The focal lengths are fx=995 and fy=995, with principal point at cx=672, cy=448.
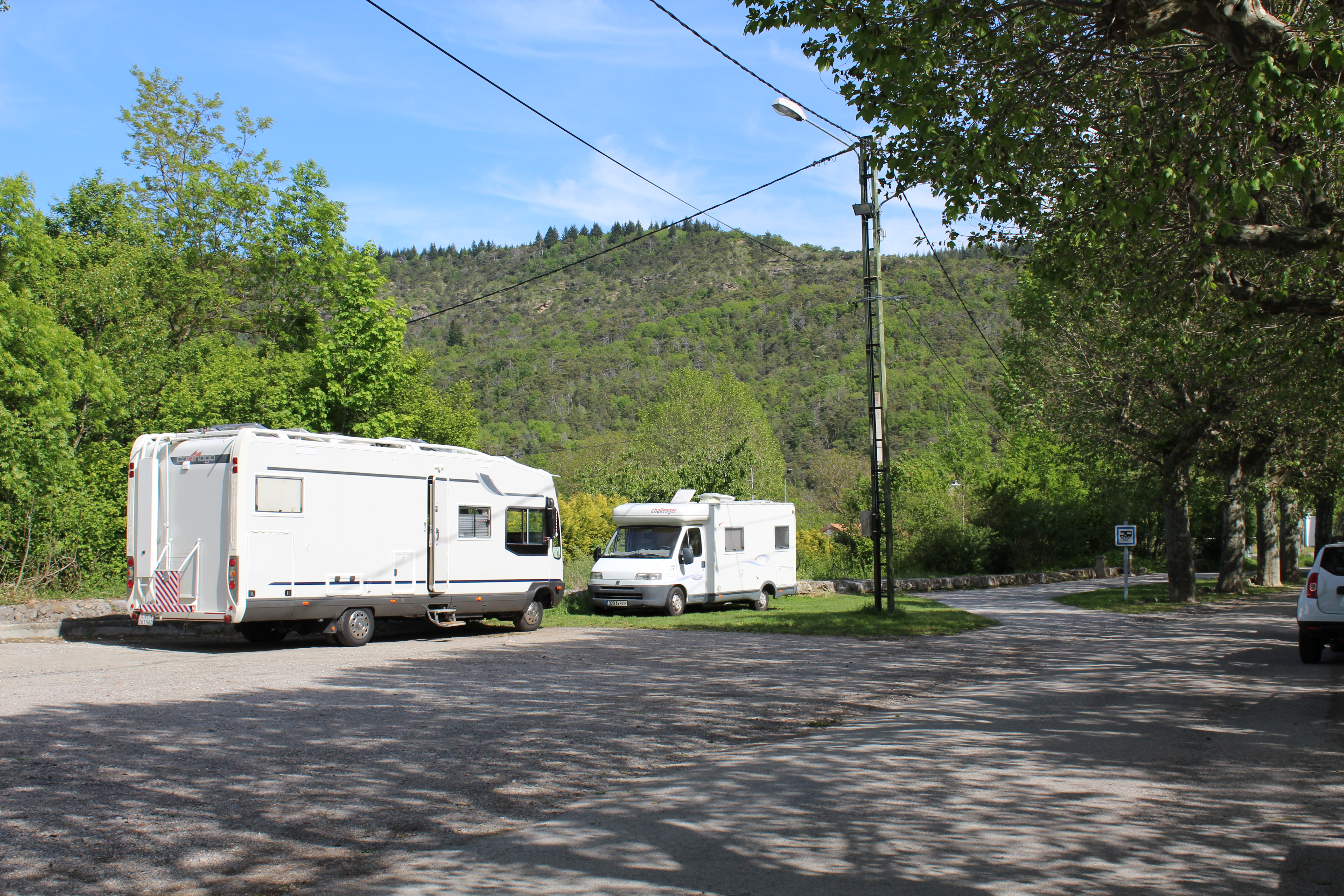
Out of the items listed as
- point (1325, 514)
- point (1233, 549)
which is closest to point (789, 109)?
point (1233, 549)

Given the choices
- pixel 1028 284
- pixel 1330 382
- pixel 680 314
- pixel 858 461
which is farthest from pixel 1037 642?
pixel 680 314

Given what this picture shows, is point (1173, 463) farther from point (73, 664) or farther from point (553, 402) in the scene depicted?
point (553, 402)

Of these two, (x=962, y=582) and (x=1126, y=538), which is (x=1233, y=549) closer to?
(x=1126, y=538)

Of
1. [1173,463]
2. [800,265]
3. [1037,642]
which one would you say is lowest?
[1037,642]

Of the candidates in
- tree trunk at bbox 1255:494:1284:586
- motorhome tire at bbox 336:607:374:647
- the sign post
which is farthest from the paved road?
tree trunk at bbox 1255:494:1284:586

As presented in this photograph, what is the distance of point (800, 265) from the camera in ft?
445

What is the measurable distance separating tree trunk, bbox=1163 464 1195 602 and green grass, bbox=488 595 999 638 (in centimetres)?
723

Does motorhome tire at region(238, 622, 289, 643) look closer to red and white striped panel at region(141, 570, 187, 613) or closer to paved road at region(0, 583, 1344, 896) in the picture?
red and white striped panel at region(141, 570, 187, 613)

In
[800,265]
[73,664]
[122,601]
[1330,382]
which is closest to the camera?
[73,664]

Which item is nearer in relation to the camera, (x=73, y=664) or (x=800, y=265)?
(x=73, y=664)

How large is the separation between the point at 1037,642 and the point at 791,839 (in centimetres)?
1352

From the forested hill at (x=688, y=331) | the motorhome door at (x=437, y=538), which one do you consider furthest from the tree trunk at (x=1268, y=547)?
the forested hill at (x=688, y=331)

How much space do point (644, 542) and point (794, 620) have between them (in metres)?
4.27

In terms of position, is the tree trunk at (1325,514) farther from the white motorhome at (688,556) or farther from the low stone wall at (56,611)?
the low stone wall at (56,611)
